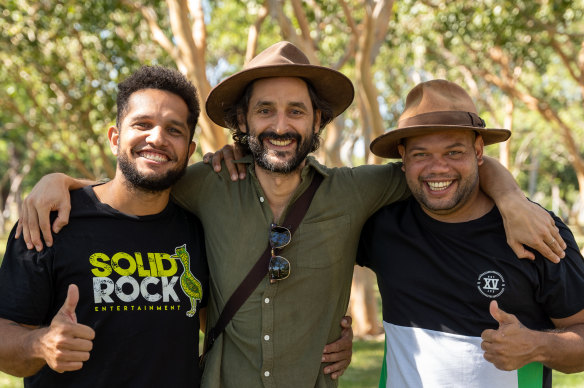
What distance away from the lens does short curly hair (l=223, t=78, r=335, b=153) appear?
3.68 m

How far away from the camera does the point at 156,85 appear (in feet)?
11.0

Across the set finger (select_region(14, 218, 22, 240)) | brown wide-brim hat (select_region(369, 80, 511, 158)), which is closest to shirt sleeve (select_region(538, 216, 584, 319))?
brown wide-brim hat (select_region(369, 80, 511, 158))

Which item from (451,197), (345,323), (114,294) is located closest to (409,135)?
(451,197)

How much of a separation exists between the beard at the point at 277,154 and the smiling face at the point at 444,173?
2.12ft

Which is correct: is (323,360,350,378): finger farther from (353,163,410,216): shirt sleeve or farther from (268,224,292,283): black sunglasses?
(353,163,410,216): shirt sleeve

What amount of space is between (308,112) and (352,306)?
7.61m

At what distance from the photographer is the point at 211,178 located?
3641mm

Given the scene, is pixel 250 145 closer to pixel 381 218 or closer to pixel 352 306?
pixel 381 218

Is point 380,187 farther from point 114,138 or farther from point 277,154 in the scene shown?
point 114,138

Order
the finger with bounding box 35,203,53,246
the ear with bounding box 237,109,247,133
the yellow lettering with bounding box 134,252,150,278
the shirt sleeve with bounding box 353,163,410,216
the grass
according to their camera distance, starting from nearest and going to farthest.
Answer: the finger with bounding box 35,203,53,246
the yellow lettering with bounding box 134,252,150,278
the shirt sleeve with bounding box 353,163,410,216
the ear with bounding box 237,109,247,133
the grass

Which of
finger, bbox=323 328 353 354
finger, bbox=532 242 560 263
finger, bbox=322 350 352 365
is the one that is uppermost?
finger, bbox=532 242 560 263

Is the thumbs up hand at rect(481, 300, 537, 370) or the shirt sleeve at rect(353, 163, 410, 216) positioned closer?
the thumbs up hand at rect(481, 300, 537, 370)

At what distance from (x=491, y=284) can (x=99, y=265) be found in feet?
7.02

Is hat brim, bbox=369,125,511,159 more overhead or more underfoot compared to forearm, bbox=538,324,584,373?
more overhead
